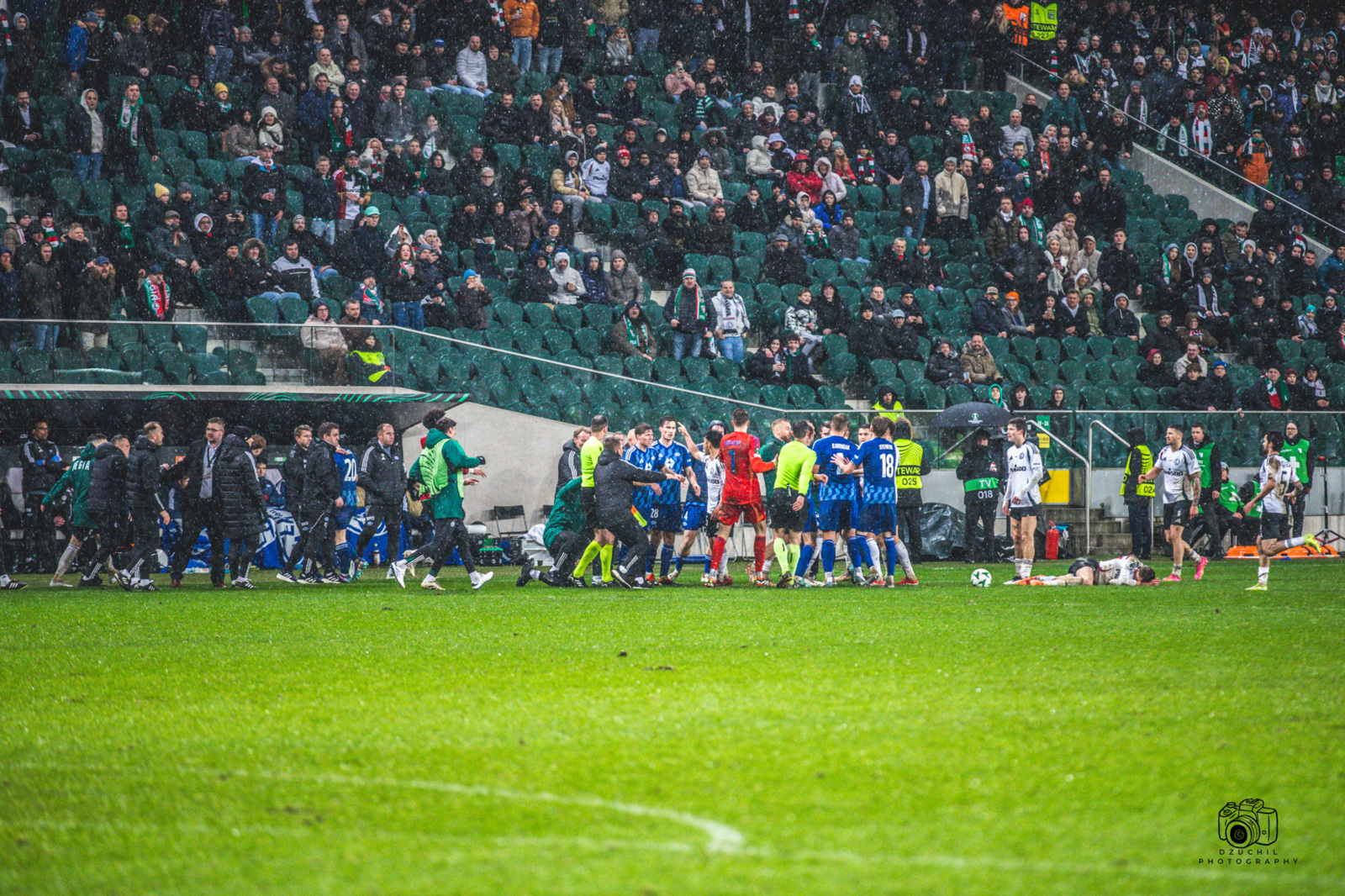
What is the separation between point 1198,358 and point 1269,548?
946 centimetres

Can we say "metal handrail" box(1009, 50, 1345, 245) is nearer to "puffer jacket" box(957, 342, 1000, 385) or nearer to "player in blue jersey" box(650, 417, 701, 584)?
"puffer jacket" box(957, 342, 1000, 385)

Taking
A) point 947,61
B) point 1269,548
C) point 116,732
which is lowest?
point 116,732

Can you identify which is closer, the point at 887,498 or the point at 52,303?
the point at 887,498

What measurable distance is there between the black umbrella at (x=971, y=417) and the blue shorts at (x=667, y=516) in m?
5.57

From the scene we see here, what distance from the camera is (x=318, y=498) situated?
1580 cm

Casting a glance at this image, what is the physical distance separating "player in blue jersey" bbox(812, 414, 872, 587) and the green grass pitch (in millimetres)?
4263

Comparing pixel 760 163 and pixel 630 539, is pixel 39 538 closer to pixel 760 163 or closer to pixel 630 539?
pixel 630 539

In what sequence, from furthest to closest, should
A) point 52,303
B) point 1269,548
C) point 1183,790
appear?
Answer: point 52,303
point 1269,548
point 1183,790

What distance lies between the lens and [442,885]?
3.91 m

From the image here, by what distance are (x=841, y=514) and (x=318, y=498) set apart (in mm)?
6060

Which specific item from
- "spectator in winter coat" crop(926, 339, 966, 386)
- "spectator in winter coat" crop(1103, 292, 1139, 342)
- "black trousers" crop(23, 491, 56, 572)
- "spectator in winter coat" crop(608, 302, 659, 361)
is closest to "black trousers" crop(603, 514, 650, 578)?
"spectator in winter coat" crop(608, 302, 659, 361)

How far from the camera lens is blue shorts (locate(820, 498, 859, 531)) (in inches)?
588

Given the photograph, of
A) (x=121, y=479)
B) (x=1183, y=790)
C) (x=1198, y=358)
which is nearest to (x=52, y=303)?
(x=121, y=479)

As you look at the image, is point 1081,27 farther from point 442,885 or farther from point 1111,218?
point 442,885
